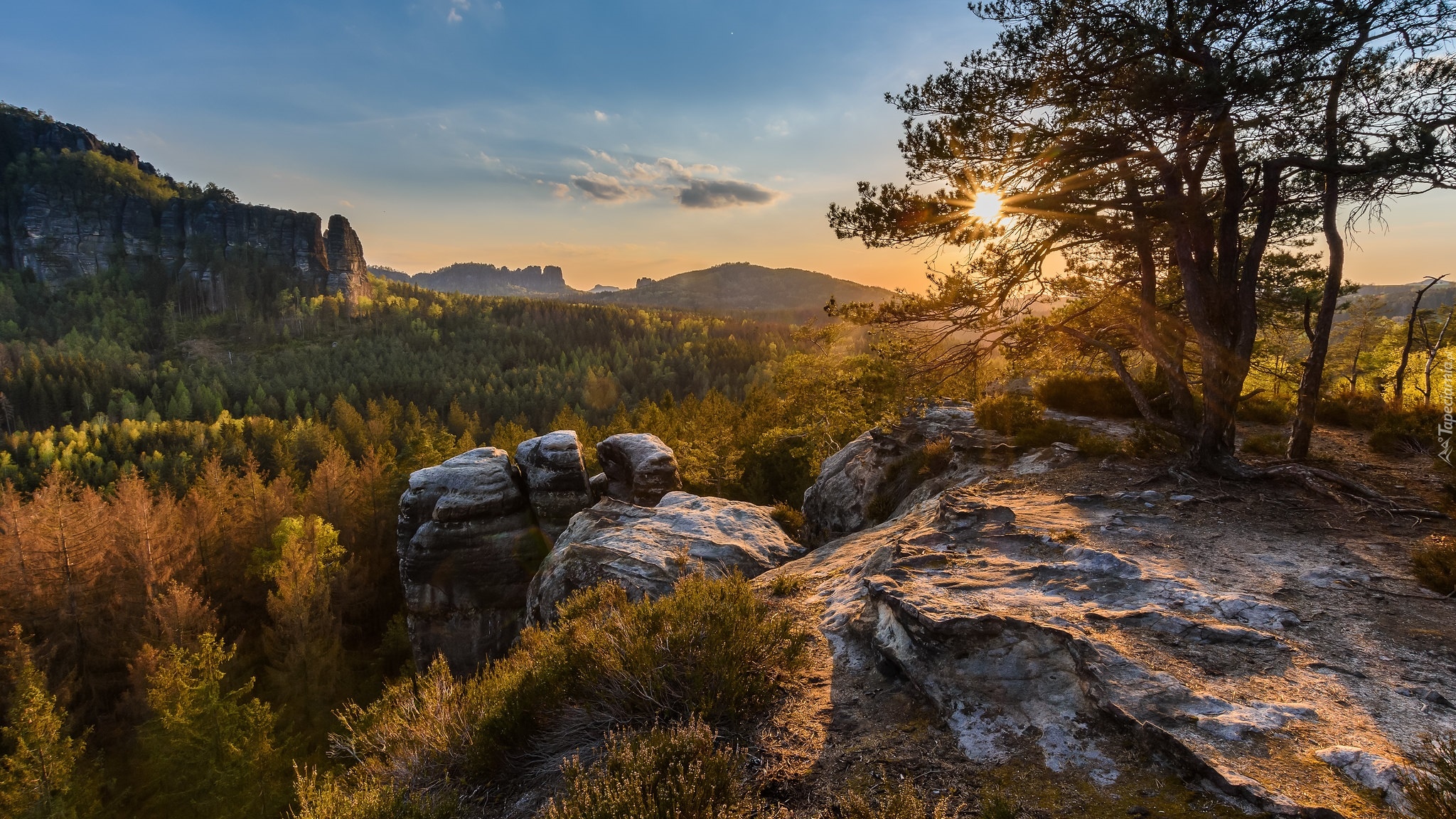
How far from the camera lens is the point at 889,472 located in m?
15.3

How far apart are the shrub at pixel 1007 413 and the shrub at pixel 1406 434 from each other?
600 cm

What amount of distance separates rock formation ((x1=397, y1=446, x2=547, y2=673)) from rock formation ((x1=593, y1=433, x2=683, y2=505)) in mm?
5124

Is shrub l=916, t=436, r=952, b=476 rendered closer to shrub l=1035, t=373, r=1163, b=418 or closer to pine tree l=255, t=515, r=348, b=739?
shrub l=1035, t=373, r=1163, b=418

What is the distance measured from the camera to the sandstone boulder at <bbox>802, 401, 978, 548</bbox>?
1341 centimetres

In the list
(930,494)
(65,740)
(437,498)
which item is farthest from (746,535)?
(65,740)

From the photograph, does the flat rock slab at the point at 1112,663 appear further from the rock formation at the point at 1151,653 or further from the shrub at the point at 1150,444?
the shrub at the point at 1150,444

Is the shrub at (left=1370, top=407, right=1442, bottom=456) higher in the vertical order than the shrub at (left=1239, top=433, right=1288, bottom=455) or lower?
higher

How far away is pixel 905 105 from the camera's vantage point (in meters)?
9.53

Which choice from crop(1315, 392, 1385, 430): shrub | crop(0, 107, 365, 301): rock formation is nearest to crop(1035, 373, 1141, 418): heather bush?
crop(1315, 392, 1385, 430): shrub

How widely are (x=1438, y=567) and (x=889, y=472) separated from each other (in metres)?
9.97

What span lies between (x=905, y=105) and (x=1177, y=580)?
797 centimetres

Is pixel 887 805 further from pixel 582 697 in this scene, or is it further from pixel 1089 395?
pixel 1089 395

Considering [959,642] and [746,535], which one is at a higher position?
[959,642]

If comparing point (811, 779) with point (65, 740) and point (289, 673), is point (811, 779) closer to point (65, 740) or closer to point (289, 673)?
point (65, 740)
